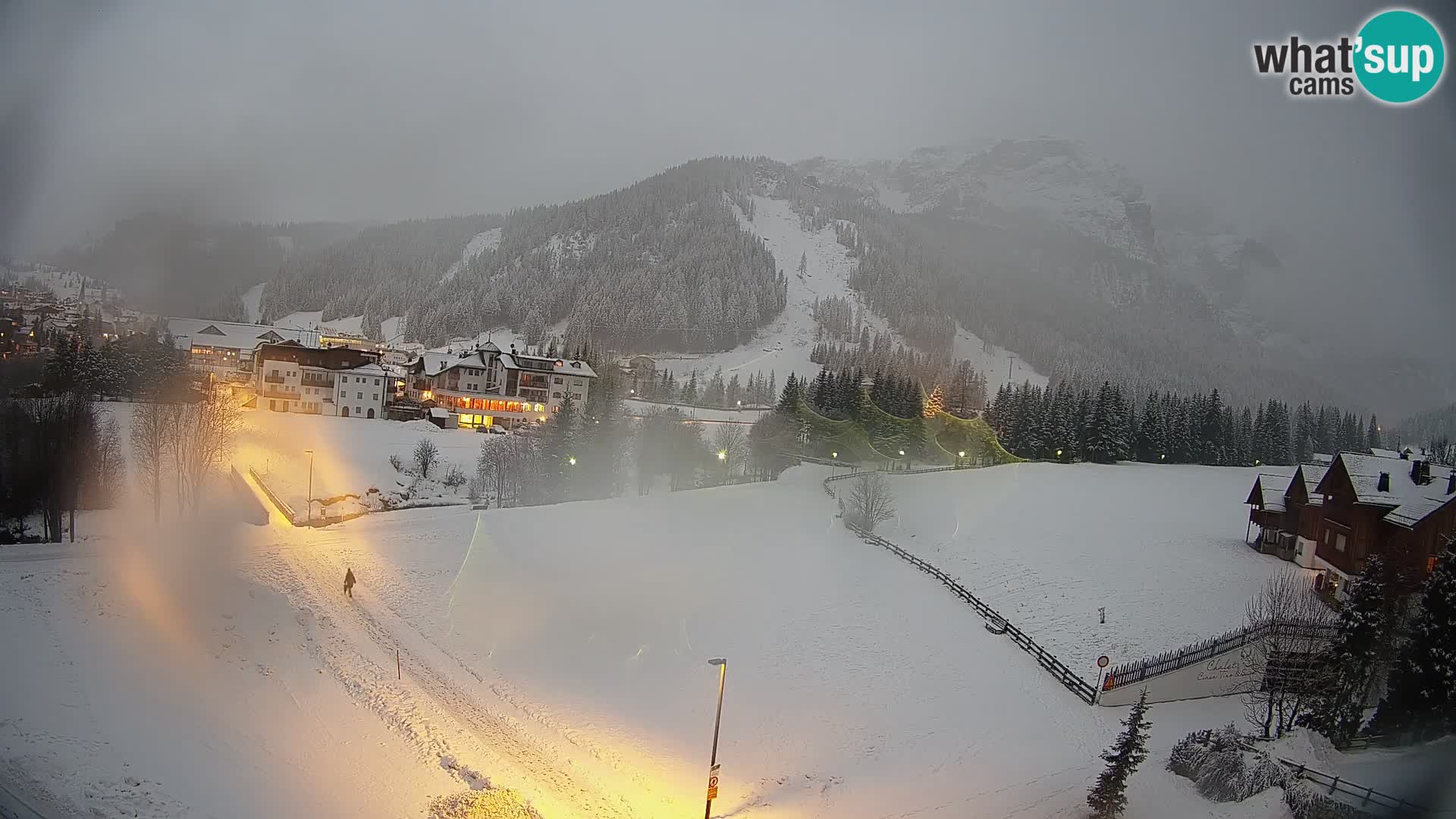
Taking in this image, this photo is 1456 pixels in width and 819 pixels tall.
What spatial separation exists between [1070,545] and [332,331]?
1946 inches

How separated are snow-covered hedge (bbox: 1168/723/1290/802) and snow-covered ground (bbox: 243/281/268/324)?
1999cm

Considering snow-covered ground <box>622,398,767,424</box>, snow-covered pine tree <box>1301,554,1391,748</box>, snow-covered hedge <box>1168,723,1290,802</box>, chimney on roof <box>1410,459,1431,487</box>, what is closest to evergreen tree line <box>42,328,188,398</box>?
snow-covered hedge <box>1168,723,1290,802</box>

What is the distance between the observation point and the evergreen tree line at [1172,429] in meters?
24.5

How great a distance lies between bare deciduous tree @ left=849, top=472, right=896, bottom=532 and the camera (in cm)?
2675

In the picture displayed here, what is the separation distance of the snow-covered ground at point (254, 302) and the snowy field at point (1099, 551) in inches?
843

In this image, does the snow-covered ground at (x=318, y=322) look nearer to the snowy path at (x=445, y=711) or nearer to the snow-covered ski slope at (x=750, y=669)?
the snow-covered ski slope at (x=750, y=669)

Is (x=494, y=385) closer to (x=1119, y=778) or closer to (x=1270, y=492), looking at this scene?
(x=1270, y=492)

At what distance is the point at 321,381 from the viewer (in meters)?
38.5

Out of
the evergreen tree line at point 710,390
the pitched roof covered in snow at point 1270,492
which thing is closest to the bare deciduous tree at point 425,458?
the evergreen tree line at point 710,390

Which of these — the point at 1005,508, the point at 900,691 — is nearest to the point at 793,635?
the point at 900,691

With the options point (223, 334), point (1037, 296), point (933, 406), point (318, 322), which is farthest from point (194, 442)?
point (1037, 296)

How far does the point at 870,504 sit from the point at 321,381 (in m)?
33.1

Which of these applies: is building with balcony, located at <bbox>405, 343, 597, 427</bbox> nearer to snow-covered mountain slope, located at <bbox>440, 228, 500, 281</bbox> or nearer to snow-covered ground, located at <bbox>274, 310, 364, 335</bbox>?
snow-covered ground, located at <bbox>274, 310, 364, 335</bbox>

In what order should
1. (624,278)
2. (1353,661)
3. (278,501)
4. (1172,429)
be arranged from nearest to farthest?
1. (1353,661)
2. (278,501)
3. (1172,429)
4. (624,278)
